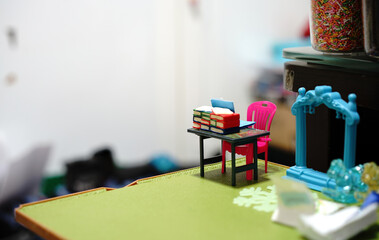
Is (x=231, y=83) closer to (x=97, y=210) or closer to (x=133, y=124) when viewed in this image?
(x=133, y=124)

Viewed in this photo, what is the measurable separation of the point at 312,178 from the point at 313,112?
0.53 ft

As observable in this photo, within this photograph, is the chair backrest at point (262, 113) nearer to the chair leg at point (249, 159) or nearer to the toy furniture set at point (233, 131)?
the toy furniture set at point (233, 131)

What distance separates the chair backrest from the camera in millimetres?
1386

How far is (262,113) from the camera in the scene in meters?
1.40

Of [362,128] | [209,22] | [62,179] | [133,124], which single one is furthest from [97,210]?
[209,22]

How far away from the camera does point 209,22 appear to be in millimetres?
3068

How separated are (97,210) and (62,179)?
172 cm

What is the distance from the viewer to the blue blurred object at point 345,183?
1.08 m

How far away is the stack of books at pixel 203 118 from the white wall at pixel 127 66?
1.58 metres

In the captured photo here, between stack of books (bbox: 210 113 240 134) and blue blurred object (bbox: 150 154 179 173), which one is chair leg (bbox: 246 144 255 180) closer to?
stack of books (bbox: 210 113 240 134)

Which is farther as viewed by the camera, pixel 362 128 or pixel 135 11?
pixel 135 11

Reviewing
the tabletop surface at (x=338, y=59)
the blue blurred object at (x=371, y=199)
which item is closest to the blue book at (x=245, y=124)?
the tabletop surface at (x=338, y=59)

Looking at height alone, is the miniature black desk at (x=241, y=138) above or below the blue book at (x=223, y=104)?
below

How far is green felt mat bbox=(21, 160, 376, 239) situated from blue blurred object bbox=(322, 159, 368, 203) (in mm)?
169
